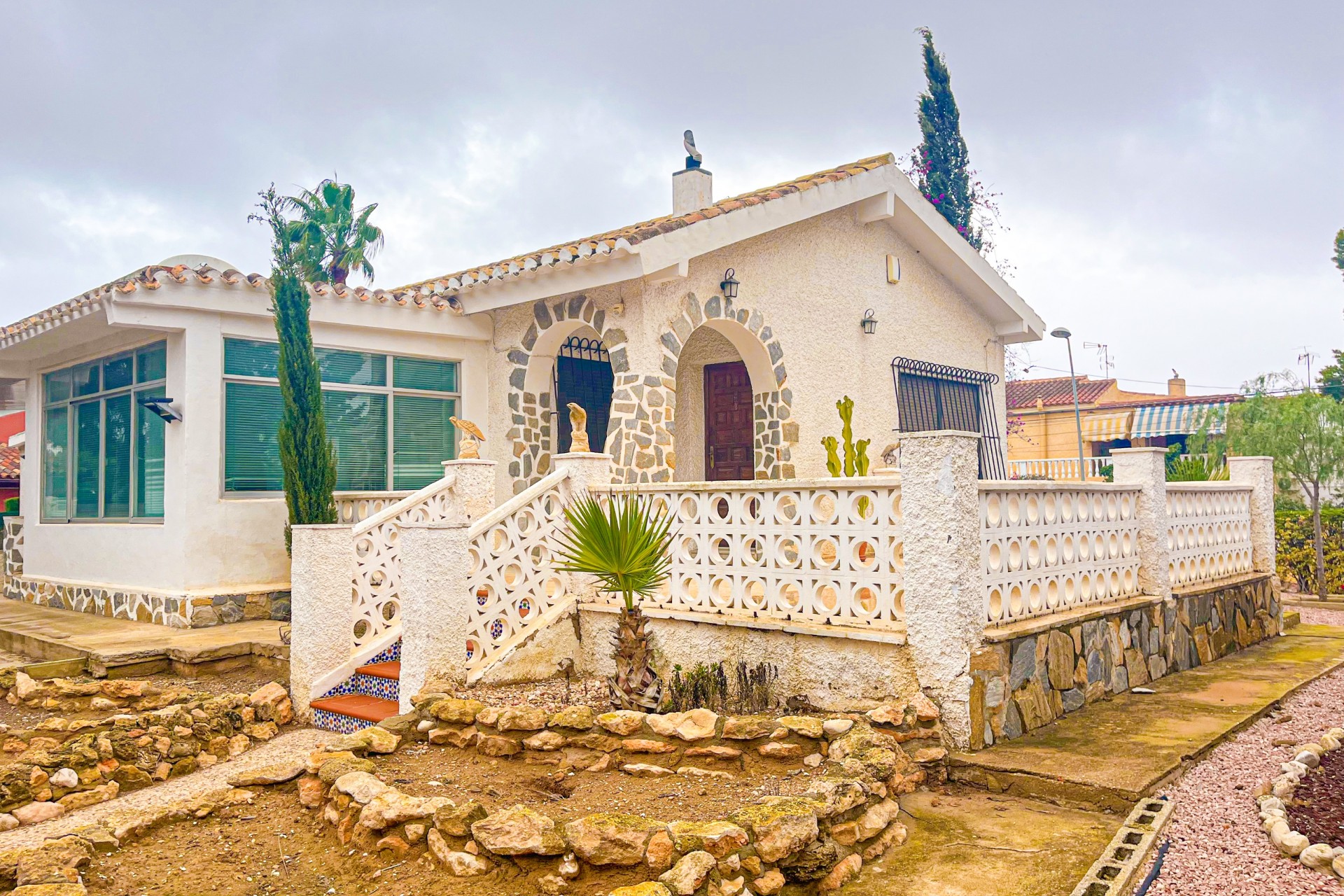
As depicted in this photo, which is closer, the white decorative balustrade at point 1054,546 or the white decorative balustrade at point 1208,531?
the white decorative balustrade at point 1054,546

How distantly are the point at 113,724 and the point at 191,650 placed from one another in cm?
143

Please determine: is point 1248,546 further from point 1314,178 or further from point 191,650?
point 191,650

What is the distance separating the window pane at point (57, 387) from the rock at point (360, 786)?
32.1 ft

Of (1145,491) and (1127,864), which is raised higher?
(1145,491)

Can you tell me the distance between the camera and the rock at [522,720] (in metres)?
5.50

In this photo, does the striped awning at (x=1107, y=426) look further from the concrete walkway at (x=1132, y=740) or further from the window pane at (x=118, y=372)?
the window pane at (x=118, y=372)

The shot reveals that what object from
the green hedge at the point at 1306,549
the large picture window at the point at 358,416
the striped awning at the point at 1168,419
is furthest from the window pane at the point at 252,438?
the striped awning at the point at 1168,419

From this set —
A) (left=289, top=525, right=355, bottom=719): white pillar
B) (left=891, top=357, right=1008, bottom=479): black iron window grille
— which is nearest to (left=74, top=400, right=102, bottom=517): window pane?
(left=289, top=525, right=355, bottom=719): white pillar

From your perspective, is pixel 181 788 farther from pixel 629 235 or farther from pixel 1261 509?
pixel 1261 509

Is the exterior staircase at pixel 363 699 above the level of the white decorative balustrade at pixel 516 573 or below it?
below

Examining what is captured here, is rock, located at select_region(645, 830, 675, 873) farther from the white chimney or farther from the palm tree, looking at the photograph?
the palm tree

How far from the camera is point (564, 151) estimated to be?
14.6 m

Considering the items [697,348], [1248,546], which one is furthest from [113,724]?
[1248,546]

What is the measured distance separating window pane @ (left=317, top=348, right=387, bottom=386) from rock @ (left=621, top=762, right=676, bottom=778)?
22.2 feet
